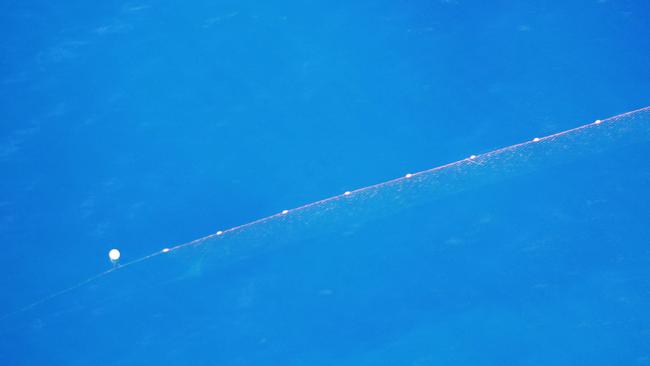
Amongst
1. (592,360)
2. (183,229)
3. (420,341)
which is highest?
(183,229)

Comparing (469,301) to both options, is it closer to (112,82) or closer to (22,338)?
(22,338)

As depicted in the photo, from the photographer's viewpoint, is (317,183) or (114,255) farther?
(317,183)

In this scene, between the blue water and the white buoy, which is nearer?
the blue water

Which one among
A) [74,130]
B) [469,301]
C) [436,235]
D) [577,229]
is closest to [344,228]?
[436,235]

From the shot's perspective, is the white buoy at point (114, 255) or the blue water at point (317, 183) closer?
the blue water at point (317, 183)

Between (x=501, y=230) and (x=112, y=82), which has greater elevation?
(x=112, y=82)

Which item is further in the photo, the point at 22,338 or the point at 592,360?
the point at 22,338

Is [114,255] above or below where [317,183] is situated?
below

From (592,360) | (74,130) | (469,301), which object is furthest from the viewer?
(74,130)
